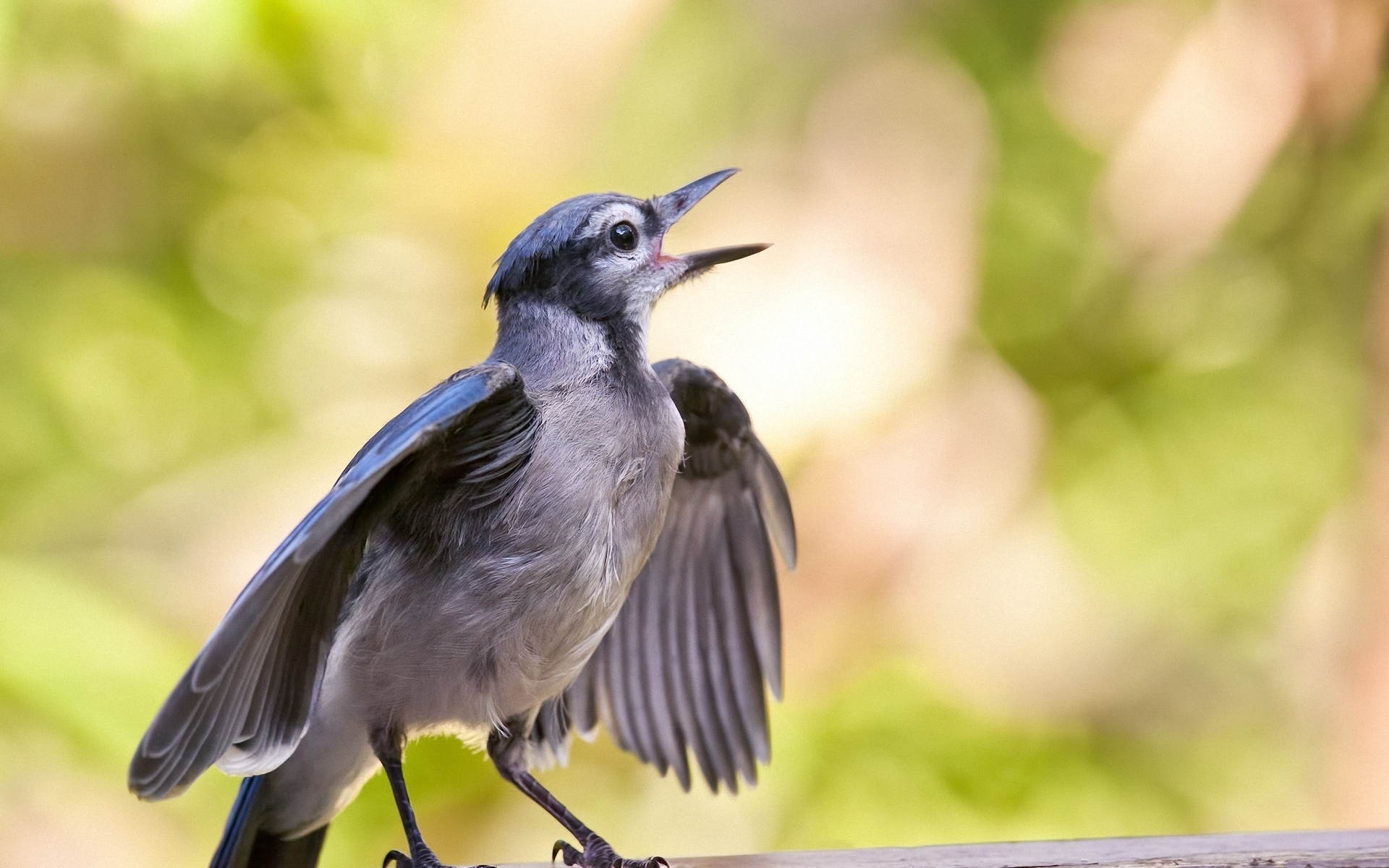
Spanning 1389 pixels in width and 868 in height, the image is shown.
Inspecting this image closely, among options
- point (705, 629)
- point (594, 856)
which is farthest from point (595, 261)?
point (594, 856)

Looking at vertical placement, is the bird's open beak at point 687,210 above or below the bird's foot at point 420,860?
above

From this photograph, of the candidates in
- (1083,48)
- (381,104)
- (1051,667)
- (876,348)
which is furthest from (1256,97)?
(381,104)

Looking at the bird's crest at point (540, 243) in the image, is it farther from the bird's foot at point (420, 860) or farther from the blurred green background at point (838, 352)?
the blurred green background at point (838, 352)

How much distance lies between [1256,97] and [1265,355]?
0.78 m

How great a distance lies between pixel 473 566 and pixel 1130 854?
0.89 m

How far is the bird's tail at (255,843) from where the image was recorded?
68.2 inches

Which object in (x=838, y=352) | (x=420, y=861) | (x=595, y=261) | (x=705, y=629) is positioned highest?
(x=838, y=352)

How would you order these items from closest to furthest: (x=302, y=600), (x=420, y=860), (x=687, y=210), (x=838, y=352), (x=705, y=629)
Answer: (x=302, y=600) < (x=420, y=860) < (x=687, y=210) < (x=705, y=629) < (x=838, y=352)

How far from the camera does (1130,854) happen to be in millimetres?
1607

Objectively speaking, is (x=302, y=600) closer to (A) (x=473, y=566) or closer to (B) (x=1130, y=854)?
(A) (x=473, y=566)

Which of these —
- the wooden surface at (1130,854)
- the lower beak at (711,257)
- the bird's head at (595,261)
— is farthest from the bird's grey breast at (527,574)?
the wooden surface at (1130,854)

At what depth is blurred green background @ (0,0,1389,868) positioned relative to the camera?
3170 millimetres

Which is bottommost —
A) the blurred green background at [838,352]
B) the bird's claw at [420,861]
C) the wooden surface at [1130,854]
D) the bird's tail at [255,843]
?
the bird's claw at [420,861]

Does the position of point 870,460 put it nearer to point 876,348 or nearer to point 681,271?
point 876,348
